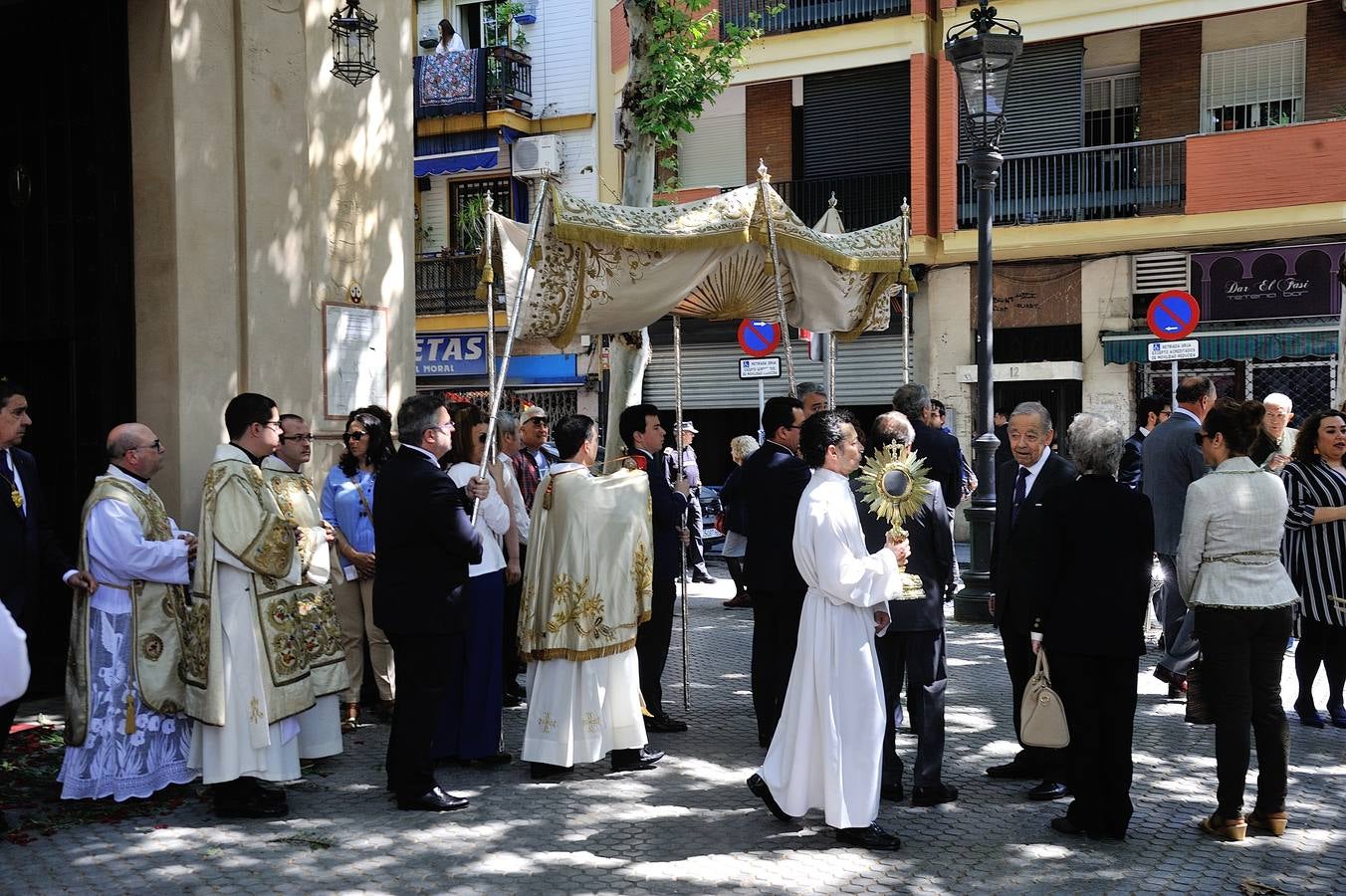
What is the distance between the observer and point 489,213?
7324mm

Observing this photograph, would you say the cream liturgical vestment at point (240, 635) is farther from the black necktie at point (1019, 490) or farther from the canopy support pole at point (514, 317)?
the black necktie at point (1019, 490)

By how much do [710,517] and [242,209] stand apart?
38.3 ft

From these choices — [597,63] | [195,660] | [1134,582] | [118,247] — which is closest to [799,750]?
[1134,582]

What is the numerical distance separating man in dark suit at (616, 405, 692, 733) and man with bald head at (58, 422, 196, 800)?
8.32 ft

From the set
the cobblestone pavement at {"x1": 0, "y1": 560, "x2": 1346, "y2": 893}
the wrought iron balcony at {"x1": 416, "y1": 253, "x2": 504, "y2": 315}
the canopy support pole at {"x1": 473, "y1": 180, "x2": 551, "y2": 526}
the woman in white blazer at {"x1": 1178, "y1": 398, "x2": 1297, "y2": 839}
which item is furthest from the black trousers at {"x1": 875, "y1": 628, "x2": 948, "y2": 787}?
the wrought iron balcony at {"x1": 416, "y1": 253, "x2": 504, "y2": 315}

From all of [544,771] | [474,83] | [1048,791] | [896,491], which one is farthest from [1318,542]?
[474,83]

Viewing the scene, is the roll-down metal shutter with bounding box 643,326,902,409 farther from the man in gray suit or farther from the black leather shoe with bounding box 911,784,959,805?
the black leather shoe with bounding box 911,784,959,805

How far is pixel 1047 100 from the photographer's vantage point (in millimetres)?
20453

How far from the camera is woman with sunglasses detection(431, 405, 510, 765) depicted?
6742 mm

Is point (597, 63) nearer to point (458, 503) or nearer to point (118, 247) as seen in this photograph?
point (118, 247)

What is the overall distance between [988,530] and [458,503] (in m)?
7.09

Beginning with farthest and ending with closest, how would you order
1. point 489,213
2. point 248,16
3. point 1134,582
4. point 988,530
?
1. point 988,530
2. point 248,16
3. point 489,213
4. point 1134,582

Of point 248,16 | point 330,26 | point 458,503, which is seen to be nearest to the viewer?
point 458,503

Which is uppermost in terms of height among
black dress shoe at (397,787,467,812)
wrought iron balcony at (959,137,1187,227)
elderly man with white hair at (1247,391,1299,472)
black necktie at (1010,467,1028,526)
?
wrought iron balcony at (959,137,1187,227)
